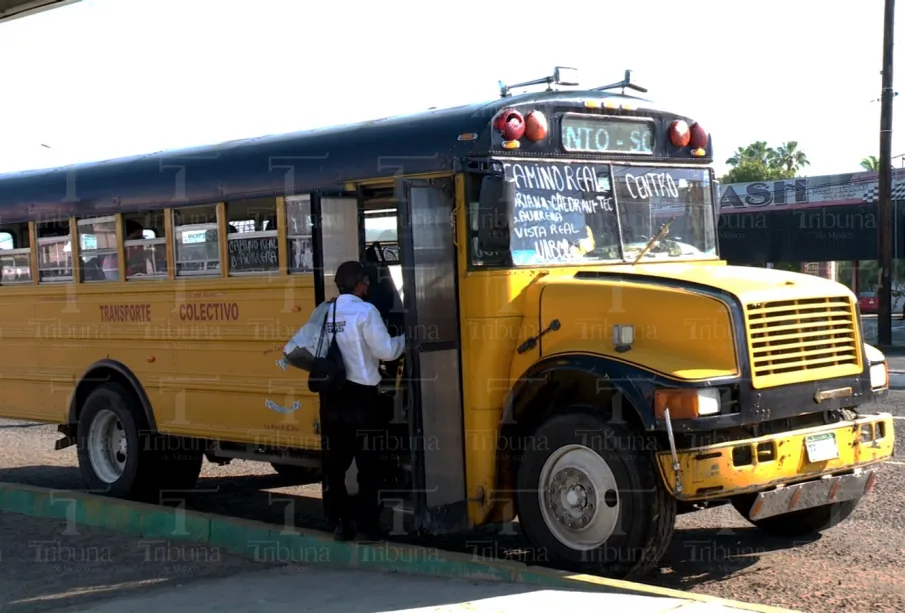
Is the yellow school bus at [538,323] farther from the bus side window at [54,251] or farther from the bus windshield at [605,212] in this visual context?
the bus side window at [54,251]

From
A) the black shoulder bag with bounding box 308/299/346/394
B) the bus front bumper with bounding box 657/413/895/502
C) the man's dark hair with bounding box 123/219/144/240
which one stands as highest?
the man's dark hair with bounding box 123/219/144/240

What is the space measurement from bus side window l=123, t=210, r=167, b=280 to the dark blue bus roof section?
119mm

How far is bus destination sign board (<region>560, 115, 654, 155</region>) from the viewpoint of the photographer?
23.0 feet

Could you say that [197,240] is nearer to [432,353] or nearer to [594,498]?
[432,353]

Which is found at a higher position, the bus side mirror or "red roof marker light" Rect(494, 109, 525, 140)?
"red roof marker light" Rect(494, 109, 525, 140)

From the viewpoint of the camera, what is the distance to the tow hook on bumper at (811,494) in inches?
237

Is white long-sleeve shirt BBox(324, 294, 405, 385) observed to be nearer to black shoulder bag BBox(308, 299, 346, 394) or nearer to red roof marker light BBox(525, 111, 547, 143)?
black shoulder bag BBox(308, 299, 346, 394)

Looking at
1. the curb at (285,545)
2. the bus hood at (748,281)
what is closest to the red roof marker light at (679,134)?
the bus hood at (748,281)

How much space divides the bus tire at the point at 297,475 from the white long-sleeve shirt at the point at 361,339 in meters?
3.70

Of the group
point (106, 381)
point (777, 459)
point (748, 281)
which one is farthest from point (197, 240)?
point (777, 459)

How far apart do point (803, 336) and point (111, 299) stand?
227 inches

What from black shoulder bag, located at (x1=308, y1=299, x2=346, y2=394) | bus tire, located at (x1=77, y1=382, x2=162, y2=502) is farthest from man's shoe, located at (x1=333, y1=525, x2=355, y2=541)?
bus tire, located at (x1=77, y1=382, x2=162, y2=502)

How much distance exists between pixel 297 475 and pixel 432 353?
4.30 meters

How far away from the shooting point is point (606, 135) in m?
7.20
